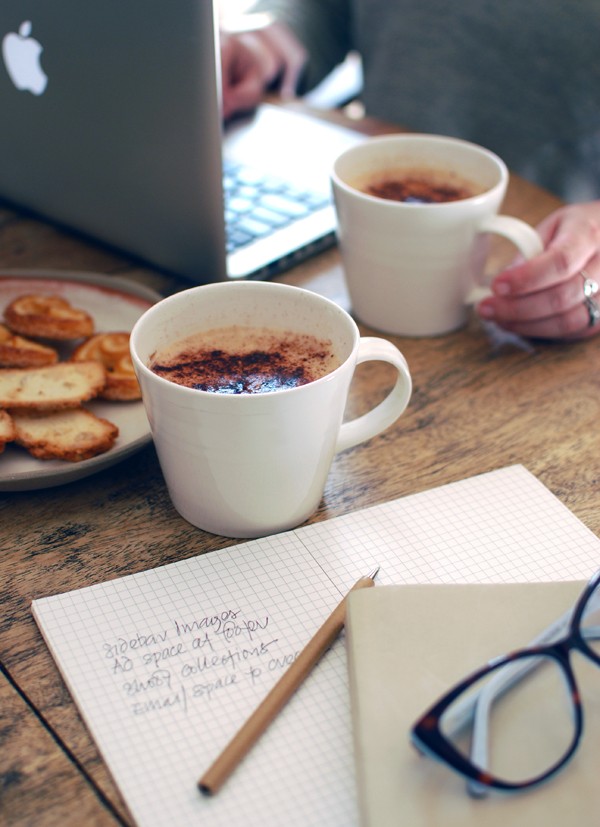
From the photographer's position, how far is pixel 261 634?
588 millimetres

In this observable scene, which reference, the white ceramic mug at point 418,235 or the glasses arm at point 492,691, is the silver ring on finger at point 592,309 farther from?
the glasses arm at point 492,691

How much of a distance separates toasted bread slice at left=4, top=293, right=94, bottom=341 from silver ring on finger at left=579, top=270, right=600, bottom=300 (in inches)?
22.2

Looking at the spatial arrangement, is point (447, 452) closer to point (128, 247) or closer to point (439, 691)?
point (439, 691)

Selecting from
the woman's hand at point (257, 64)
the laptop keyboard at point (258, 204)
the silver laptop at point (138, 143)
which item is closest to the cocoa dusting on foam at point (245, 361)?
the silver laptop at point (138, 143)

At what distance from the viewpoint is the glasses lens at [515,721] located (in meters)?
0.47

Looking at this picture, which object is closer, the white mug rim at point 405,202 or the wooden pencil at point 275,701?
the wooden pencil at point 275,701

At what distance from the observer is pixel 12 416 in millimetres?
764

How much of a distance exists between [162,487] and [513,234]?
0.49 metres

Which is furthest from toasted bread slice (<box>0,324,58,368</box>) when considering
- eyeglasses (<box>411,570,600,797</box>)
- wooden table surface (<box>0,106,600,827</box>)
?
eyeglasses (<box>411,570,600,797</box>)

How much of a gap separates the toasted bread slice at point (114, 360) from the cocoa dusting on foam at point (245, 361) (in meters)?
0.11

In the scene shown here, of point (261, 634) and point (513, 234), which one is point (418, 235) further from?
point (261, 634)

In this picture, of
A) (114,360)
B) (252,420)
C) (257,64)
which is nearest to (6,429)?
(114,360)

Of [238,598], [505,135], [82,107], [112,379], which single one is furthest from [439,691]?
[505,135]

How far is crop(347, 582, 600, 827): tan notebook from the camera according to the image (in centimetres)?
45
